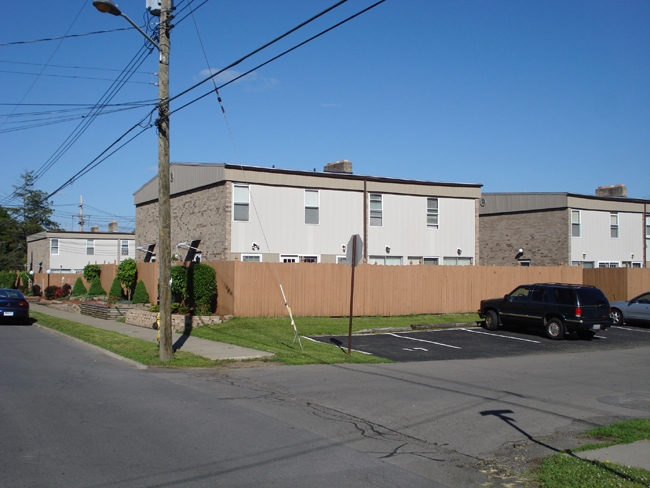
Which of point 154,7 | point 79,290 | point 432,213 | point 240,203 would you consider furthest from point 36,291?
point 154,7

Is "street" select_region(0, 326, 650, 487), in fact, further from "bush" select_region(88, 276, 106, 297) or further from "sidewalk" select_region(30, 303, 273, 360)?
"bush" select_region(88, 276, 106, 297)

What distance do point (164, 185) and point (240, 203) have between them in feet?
39.2

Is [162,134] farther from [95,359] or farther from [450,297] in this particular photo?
[450,297]

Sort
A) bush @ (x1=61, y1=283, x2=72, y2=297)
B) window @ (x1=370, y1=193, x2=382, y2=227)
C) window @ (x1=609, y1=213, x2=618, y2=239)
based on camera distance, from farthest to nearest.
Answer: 1. bush @ (x1=61, y1=283, x2=72, y2=297)
2. window @ (x1=609, y1=213, x2=618, y2=239)
3. window @ (x1=370, y1=193, x2=382, y2=227)

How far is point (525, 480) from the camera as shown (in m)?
6.85

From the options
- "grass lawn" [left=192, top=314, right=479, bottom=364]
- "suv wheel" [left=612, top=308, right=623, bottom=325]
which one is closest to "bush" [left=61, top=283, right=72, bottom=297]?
"grass lawn" [left=192, top=314, right=479, bottom=364]

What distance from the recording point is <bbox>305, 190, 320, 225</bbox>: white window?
28812 millimetres

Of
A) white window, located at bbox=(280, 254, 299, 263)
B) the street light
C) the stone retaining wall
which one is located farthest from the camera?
white window, located at bbox=(280, 254, 299, 263)

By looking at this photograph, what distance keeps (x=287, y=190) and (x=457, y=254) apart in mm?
10143

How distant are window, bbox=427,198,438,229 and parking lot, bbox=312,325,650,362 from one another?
8.90 m

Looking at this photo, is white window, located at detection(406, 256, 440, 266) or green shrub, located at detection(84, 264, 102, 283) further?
green shrub, located at detection(84, 264, 102, 283)

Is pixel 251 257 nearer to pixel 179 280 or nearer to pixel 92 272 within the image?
pixel 179 280

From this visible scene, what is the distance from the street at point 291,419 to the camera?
6.79 m

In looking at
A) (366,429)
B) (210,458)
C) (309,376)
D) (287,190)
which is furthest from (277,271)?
(210,458)
